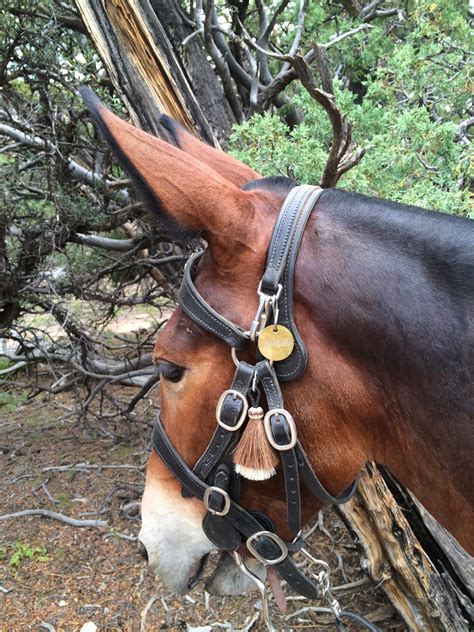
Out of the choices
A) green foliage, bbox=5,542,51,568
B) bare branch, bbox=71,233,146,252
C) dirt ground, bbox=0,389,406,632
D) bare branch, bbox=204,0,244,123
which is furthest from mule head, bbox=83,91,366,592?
bare branch, bbox=71,233,146,252

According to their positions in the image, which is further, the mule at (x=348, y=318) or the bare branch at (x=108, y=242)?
the bare branch at (x=108, y=242)

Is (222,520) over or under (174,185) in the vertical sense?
under

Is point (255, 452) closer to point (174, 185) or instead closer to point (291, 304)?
point (291, 304)

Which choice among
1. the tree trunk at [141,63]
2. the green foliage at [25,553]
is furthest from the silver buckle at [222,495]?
the green foliage at [25,553]

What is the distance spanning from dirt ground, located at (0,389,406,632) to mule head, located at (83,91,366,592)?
58.2 inches

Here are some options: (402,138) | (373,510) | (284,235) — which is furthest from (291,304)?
(402,138)

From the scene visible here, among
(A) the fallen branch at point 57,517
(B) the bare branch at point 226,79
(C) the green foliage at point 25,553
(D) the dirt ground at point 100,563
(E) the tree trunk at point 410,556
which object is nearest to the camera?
(E) the tree trunk at point 410,556

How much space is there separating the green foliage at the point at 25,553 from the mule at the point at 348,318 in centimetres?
260

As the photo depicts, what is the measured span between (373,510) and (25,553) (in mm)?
2341

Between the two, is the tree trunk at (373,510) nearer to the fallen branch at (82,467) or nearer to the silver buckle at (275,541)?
the silver buckle at (275,541)

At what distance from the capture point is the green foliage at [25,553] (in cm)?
329

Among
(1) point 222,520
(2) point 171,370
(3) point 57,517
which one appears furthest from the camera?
(3) point 57,517

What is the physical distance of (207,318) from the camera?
1268 mm

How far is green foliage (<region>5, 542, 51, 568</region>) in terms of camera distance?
3.29 meters
